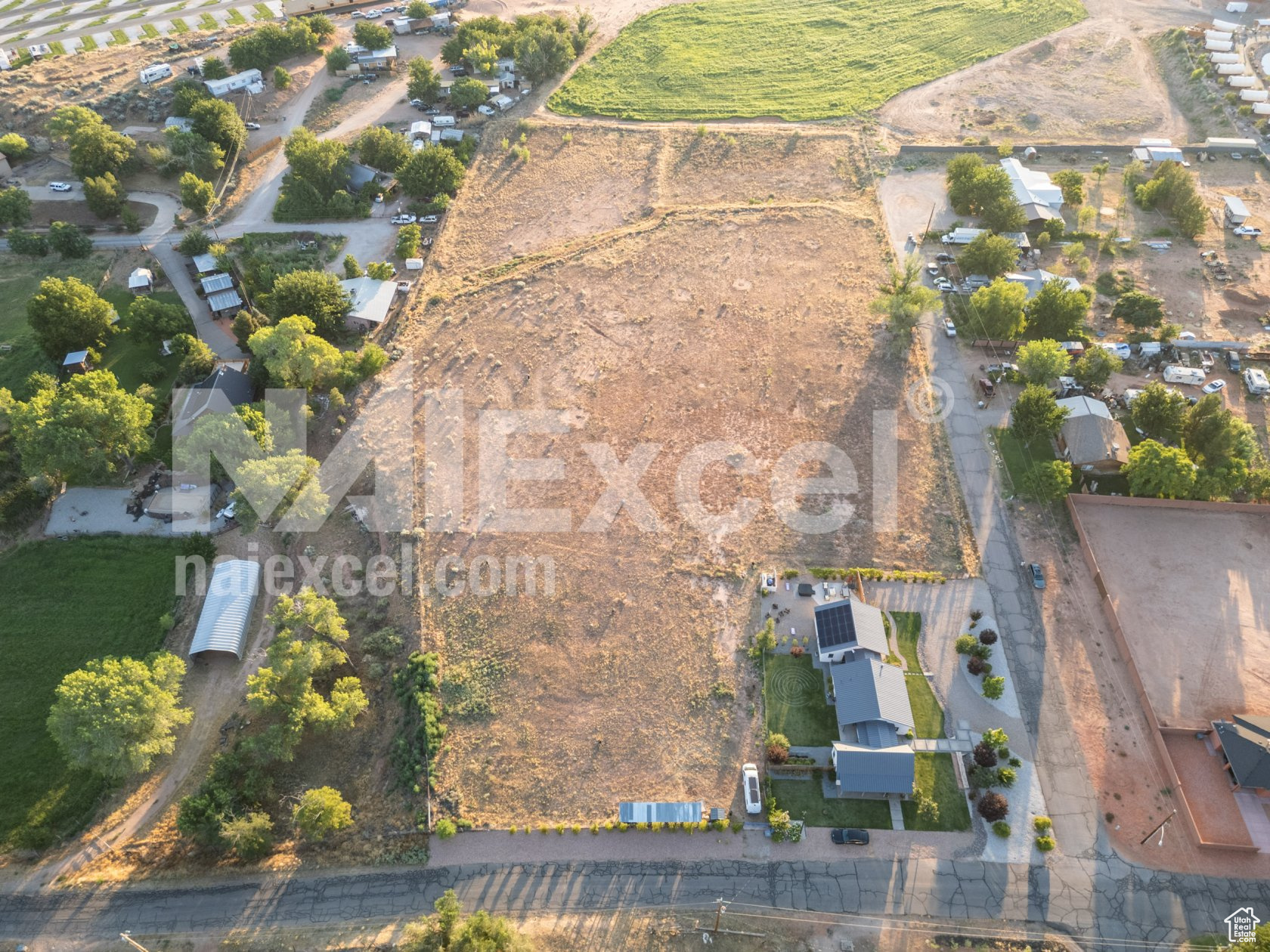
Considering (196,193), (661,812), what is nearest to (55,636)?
(661,812)

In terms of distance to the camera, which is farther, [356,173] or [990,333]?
[356,173]

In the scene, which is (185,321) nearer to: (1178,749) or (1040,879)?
(1040,879)

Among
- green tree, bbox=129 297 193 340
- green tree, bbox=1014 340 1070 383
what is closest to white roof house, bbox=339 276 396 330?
green tree, bbox=129 297 193 340

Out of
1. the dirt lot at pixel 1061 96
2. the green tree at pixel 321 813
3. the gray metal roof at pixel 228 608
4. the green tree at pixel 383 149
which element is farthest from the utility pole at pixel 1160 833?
the green tree at pixel 383 149

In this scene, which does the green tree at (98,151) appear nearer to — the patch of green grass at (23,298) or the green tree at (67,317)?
the patch of green grass at (23,298)

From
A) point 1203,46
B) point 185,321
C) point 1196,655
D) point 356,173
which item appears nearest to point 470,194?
point 356,173

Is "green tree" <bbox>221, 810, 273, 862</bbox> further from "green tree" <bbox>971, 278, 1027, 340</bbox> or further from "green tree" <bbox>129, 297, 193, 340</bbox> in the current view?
"green tree" <bbox>971, 278, 1027, 340</bbox>
